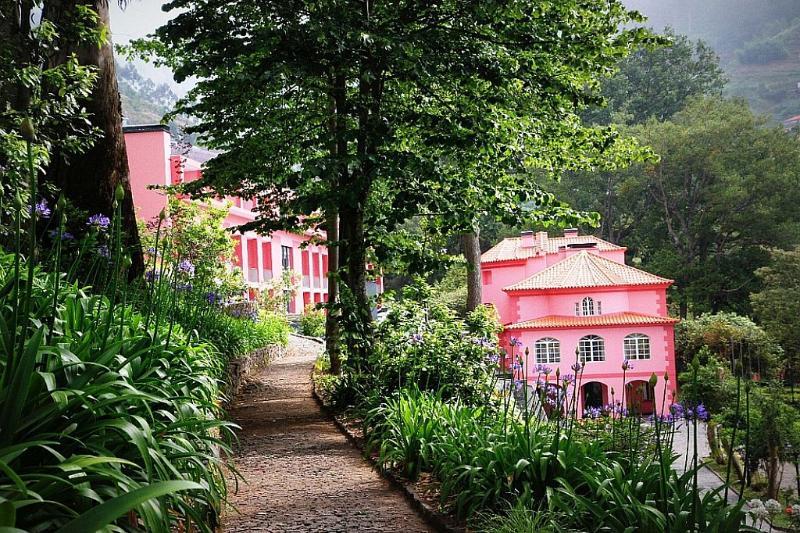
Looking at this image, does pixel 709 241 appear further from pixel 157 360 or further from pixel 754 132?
pixel 157 360

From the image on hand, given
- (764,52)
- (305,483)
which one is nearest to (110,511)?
(305,483)

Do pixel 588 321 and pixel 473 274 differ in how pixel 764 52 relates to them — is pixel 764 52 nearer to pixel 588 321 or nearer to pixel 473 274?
pixel 588 321

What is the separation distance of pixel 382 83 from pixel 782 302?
24.2m

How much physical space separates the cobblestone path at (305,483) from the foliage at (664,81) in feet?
135

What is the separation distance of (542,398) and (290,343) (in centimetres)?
1512

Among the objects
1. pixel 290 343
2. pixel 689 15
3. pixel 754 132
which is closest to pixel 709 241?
pixel 754 132

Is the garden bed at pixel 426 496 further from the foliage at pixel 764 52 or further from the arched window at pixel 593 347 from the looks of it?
the foliage at pixel 764 52

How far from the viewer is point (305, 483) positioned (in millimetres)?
4137

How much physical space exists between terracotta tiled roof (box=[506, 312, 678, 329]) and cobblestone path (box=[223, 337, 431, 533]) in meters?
20.7

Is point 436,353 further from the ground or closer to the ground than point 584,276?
closer to the ground

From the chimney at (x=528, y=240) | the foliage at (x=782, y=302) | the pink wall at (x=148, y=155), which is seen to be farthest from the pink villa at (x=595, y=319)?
the pink wall at (x=148, y=155)

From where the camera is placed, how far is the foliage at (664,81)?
145ft

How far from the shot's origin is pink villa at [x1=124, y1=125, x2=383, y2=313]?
→ 19250 millimetres

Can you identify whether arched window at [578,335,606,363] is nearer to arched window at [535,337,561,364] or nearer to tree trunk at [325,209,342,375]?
arched window at [535,337,561,364]
